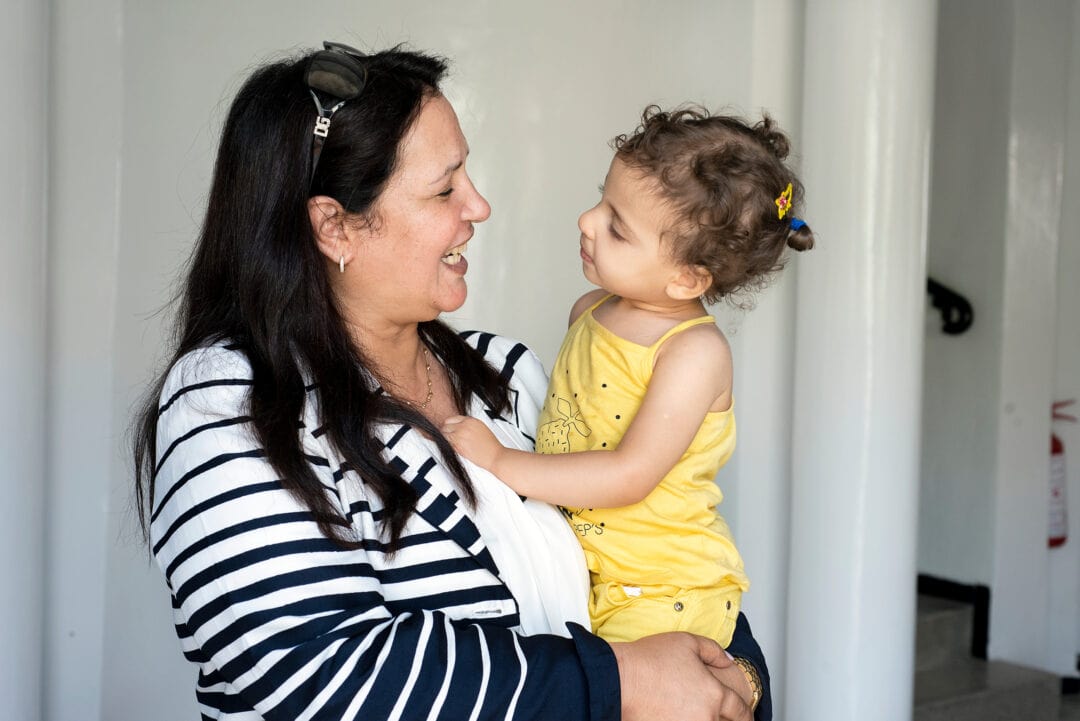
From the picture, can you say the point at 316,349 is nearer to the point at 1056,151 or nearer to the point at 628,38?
the point at 628,38

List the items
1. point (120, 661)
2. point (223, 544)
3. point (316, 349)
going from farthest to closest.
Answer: point (120, 661), point (316, 349), point (223, 544)

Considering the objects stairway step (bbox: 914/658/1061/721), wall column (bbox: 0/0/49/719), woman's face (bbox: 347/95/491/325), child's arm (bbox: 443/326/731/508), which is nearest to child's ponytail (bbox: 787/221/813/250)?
child's arm (bbox: 443/326/731/508)

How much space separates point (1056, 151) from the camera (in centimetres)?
438

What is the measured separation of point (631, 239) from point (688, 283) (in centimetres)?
12

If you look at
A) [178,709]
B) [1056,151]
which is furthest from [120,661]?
[1056,151]

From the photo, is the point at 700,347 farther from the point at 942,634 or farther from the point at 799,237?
the point at 942,634

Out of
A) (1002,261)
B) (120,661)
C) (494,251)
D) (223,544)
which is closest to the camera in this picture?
(223,544)

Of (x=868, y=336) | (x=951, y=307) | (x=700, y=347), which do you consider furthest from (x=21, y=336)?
(x=951, y=307)

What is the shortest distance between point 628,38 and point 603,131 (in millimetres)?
305

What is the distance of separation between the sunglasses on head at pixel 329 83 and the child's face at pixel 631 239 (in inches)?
17.4

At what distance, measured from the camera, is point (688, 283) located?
181 cm

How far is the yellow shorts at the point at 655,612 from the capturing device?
1732 millimetres

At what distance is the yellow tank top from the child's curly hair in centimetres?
12

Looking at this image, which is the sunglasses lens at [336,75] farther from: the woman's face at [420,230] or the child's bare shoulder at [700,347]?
the child's bare shoulder at [700,347]
